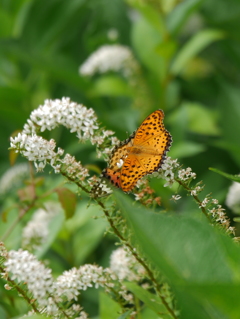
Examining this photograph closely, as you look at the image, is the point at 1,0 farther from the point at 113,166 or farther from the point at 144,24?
the point at 113,166

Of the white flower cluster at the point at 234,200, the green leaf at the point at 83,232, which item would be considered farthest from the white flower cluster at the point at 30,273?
the green leaf at the point at 83,232

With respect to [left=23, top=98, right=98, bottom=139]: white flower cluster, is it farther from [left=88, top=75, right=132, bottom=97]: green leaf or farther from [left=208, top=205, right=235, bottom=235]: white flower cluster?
[left=88, top=75, right=132, bottom=97]: green leaf

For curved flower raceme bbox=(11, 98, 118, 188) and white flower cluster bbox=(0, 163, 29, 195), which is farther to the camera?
white flower cluster bbox=(0, 163, 29, 195)

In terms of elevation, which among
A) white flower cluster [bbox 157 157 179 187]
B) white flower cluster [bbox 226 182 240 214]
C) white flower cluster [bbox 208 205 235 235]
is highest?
white flower cluster [bbox 226 182 240 214]

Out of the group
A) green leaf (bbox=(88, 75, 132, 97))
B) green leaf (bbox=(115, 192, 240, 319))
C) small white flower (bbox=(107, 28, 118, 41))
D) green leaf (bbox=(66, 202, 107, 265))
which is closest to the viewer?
green leaf (bbox=(115, 192, 240, 319))

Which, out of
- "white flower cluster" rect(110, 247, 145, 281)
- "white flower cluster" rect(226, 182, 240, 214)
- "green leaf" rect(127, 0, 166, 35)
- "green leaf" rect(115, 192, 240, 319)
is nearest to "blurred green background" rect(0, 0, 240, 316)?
"green leaf" rect(127, 0, 166, 35)

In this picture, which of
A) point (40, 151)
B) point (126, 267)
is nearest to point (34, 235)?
point (126, 267)

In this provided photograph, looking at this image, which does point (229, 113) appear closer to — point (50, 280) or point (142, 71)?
point (142, 71)
